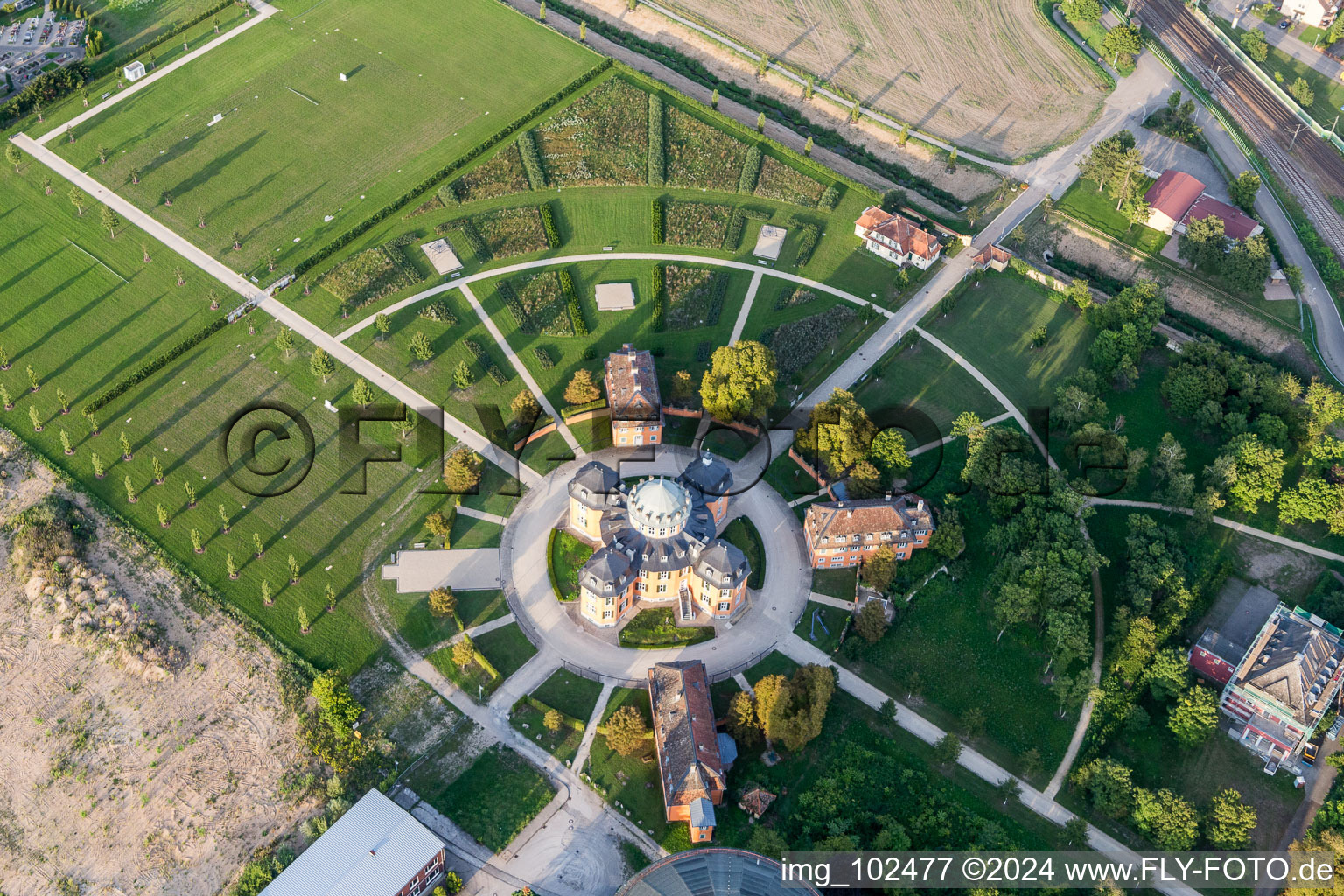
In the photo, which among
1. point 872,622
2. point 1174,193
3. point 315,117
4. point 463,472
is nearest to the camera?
point 872,622

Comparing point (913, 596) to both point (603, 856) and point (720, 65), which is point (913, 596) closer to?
point (603, 856)

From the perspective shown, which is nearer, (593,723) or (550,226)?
(593,723)

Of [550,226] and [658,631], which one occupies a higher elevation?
[550,226]

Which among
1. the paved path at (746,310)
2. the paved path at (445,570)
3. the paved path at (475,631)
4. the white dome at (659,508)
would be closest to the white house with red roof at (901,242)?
the paved path at (746,310)

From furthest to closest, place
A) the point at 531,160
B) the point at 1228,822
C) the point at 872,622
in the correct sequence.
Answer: the point at 531,160 → the point at 872,622 → the point at 1228,822

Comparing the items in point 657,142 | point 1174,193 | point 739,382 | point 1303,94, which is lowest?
point 739,382

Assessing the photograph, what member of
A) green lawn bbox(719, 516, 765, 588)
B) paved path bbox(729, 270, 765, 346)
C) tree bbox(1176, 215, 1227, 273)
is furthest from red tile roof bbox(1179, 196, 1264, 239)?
green lawn bbox(719, 516, 765, 588)

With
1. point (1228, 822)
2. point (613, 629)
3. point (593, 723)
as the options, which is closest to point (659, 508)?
point (613, 629)

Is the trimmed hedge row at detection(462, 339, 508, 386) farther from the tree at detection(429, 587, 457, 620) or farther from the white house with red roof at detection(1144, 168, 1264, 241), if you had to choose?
the white house with red roof at detection(1144, 168, 1264, 241)

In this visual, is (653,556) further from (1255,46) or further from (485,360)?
(1255,46)

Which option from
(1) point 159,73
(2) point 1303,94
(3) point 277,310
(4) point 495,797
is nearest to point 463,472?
(4) point 495,797
